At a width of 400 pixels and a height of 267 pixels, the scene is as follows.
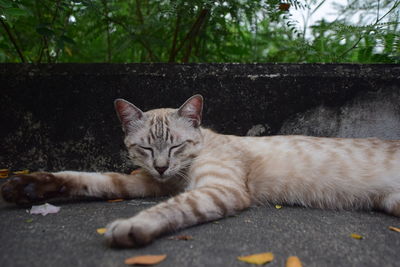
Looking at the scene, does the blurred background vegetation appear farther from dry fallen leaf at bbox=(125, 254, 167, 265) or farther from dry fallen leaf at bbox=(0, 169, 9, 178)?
dry fallen leaf at bbox=(125, 254, 167, 265)

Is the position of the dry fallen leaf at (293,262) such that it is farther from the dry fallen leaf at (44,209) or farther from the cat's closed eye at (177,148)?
the dry fallen leaf at (44,209)

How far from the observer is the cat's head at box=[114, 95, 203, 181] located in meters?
2.55

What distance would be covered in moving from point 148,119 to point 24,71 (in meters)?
1.52

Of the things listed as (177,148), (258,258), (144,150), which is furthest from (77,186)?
(258,258)

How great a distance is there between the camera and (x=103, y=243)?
166 cm

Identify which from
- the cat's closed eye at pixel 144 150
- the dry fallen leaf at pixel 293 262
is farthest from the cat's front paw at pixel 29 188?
the dry fallen leaf at pixel 293 262

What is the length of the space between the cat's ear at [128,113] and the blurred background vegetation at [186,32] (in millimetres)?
1043

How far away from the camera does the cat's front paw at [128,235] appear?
159cm

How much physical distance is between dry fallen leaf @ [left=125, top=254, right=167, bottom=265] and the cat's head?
1034 millimetres

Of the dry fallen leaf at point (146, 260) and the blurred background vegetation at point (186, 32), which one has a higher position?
the blurred background vegetation at point (186, 32)

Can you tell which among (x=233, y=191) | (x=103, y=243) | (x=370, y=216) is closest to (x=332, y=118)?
(x=370, y=216)

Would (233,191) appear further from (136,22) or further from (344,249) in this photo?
(136,22)

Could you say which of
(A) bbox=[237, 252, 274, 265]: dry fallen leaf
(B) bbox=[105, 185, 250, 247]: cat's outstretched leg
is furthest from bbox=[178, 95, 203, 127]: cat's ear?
(A) bbox=[237, 252, 274, 265]: dry fallen leaf

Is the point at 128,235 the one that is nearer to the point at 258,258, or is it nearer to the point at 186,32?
the point at 258,258
